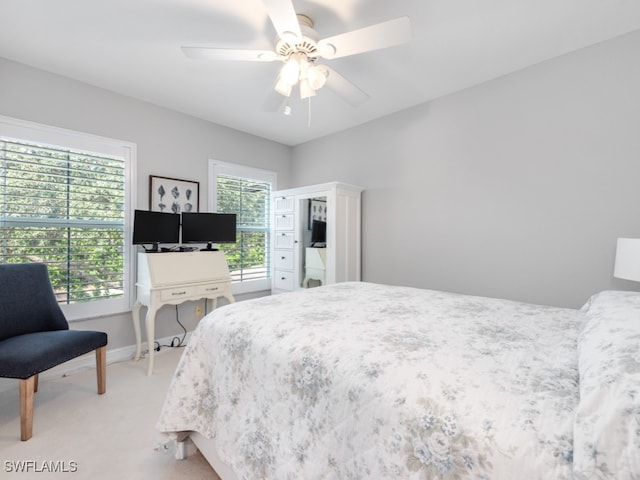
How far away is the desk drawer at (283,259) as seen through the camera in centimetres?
367

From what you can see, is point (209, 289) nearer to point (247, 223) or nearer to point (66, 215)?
point (247, 223)

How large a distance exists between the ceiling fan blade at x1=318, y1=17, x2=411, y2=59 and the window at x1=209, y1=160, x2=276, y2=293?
2.21 meters

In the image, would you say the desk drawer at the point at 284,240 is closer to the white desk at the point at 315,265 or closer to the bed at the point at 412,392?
the white desk at the point at 315,265

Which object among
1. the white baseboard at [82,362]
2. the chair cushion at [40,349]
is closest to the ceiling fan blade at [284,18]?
the chair cushion at [40,349]

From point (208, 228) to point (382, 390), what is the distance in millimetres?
2679

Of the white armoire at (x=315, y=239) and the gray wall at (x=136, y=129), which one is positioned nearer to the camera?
the gray wall at (x=136, y=129)

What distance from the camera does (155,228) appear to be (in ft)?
9.13

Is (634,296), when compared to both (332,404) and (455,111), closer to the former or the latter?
(332,404)

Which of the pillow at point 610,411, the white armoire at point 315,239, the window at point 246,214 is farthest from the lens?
the window at point 246,214

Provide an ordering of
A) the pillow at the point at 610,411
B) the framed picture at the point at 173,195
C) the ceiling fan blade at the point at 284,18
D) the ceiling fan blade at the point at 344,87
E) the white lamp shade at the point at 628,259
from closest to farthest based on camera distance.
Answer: the pillow at the point at 610,411
the ceiling fan blade at the point at 284,18
the white lamp shade at the point at 628,259
the ceiling fan blade at the point at 344,87
the framed picture at the point at 173,195

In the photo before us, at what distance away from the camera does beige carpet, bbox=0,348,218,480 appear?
1.47 meters

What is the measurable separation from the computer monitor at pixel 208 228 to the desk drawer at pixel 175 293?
52 cm

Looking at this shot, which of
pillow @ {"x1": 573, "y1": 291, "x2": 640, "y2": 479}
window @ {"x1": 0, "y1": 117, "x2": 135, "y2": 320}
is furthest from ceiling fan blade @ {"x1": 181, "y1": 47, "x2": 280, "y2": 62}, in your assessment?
pillow @ {"x1": 573, "y1": 291, "x2": 640, "y2": 479}

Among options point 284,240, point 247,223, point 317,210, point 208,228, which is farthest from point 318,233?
point 208,228
